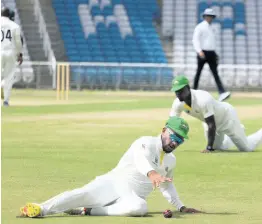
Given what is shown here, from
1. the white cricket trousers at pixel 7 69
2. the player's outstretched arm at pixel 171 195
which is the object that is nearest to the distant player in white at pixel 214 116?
the player's outstretched arm at pixel 171 195

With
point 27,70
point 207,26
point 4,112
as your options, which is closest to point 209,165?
A: point 4,112

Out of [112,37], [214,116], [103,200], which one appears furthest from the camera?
[112,37]

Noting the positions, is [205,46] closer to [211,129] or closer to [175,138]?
[211,129]

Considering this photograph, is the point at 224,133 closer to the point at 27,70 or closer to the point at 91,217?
the point at 91,217

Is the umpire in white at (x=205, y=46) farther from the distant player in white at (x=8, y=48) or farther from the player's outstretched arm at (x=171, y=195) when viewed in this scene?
the player's outstretched arm at (x=171, y=195)

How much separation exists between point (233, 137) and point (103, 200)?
6705mm

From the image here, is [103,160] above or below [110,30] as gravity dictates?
above

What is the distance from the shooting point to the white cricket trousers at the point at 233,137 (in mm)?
15602

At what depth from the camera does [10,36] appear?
81.3 ft

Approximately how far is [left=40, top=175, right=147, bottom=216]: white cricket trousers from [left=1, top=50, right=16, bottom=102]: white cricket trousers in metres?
15.7

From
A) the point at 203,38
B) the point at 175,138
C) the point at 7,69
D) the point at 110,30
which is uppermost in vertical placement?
the point at 175,138

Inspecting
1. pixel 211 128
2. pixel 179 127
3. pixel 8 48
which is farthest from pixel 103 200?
pixel 8 48

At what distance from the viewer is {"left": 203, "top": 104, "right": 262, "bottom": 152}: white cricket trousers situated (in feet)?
51.2

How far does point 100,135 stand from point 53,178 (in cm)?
645
